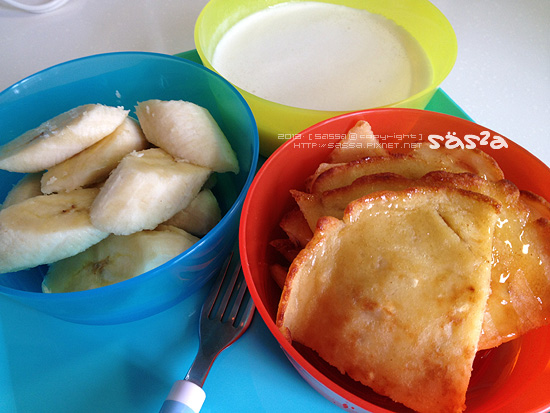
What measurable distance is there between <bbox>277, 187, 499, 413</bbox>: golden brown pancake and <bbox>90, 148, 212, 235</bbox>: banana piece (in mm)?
191

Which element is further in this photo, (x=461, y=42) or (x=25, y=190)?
(x=461, y=42)

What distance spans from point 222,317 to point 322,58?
56 cm

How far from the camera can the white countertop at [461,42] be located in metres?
0.90

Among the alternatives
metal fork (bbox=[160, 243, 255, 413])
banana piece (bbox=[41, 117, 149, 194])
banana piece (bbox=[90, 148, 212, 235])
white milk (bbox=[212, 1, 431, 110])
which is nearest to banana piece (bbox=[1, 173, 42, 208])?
banana piece (bbox=[41, 117, 149, 194])

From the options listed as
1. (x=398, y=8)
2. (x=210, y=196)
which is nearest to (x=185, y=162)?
(x=210, y=196)

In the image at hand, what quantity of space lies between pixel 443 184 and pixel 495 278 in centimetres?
12

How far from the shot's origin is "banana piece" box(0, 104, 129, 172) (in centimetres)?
54

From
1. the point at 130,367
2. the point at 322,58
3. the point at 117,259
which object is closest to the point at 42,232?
the point at 117,259

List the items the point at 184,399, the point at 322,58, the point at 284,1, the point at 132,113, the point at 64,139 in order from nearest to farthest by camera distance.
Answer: the point at 184,399, the point at 64,139, the point at 132,113, the point at 322,58, the point at 284,1

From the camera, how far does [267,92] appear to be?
781 mm

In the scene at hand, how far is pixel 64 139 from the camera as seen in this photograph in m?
0.54

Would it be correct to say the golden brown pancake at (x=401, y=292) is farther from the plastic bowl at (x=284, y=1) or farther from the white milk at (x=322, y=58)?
the white milk at (x=322, y=58)

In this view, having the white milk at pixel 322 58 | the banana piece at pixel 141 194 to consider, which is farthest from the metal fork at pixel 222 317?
the white milk at pixel 322 58

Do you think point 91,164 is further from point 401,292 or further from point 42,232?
point 401,292
